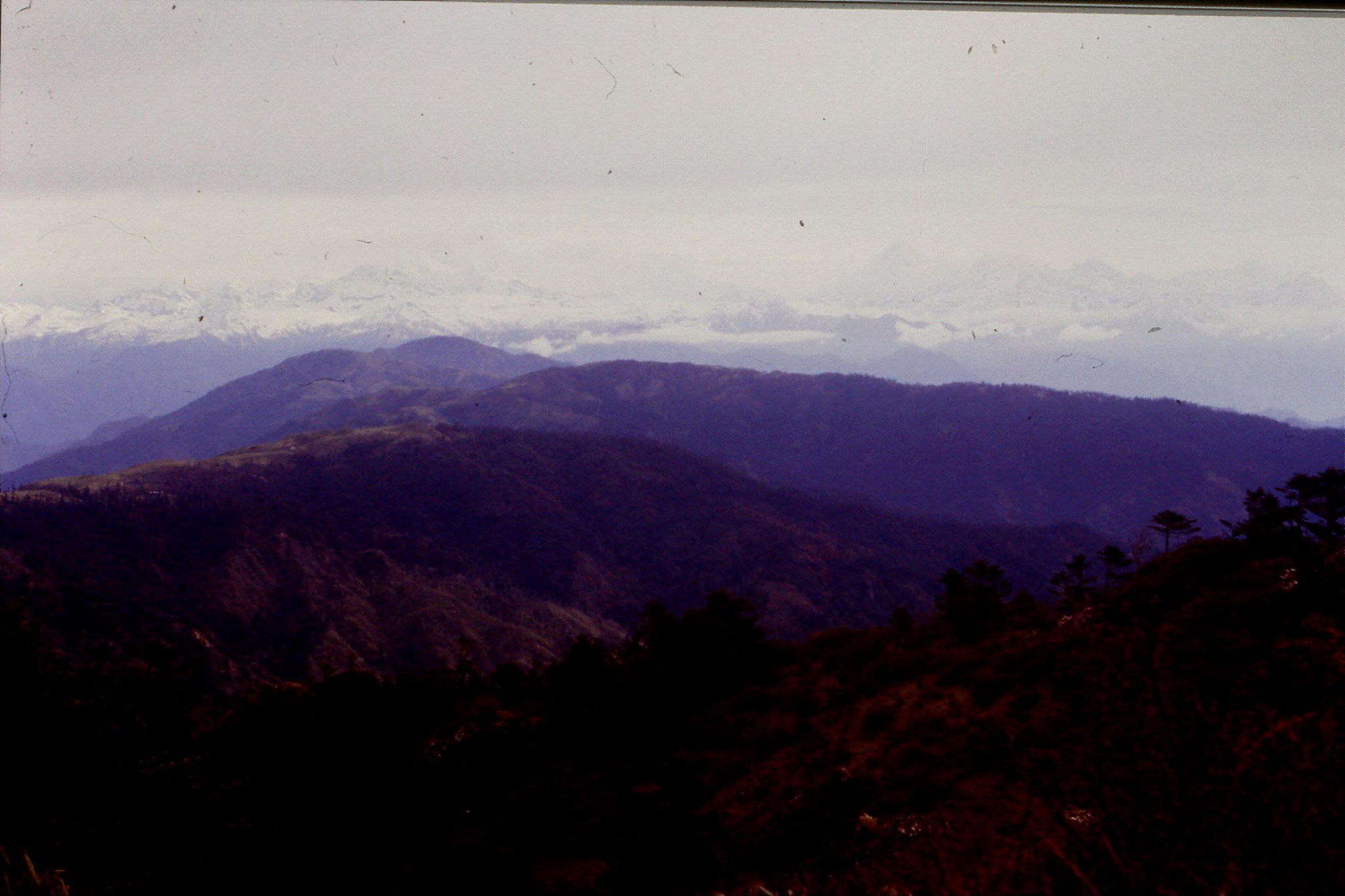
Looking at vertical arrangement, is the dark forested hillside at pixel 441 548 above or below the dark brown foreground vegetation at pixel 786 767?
below

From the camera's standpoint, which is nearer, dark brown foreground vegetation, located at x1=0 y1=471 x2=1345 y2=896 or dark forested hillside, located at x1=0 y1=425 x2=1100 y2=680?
dark brown foreground vegetation, located at x1=0 y1=471 x2=1345 y2=896

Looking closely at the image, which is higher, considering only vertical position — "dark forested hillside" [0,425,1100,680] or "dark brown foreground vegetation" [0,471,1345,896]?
"dark brown foreground vegetation" [0,471,1345,896]

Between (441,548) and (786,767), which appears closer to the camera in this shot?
(786,767)

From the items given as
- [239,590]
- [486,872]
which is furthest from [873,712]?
[239,590]

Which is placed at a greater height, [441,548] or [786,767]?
[786,767]

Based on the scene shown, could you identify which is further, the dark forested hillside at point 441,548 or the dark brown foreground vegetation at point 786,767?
the dark forested hillside at point 441,548
